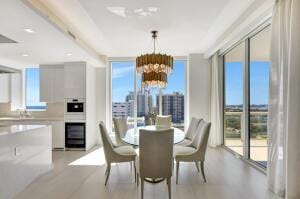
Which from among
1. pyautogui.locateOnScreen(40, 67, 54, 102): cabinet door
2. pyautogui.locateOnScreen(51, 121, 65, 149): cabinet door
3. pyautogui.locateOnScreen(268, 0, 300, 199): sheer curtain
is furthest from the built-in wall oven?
pyautogui.locateOnScreen(268, 0, 300, 199): sheer curtain

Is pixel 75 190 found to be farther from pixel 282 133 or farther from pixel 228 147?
pixel 228 147

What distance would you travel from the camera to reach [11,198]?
3033 millimetres

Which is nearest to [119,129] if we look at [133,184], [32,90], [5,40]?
[133,184]

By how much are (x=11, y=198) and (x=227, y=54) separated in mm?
5760

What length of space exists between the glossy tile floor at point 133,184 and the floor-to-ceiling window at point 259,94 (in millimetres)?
421

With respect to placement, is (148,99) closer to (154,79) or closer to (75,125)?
(75,125)

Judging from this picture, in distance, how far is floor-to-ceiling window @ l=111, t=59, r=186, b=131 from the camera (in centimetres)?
728

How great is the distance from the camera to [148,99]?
7.31 metres

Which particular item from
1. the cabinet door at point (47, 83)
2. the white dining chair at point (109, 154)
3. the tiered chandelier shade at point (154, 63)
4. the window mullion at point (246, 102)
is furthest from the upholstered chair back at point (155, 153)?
the cabinet door at point (47, 83)

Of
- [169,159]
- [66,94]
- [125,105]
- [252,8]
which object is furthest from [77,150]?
[252,8]

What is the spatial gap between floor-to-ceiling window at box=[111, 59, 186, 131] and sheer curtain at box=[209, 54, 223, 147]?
3.47 ft

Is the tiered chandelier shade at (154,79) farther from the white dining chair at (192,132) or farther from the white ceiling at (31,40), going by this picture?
the white ceiling at (31,40)

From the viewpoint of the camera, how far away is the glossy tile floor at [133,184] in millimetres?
3146

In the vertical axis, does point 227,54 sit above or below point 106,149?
above
